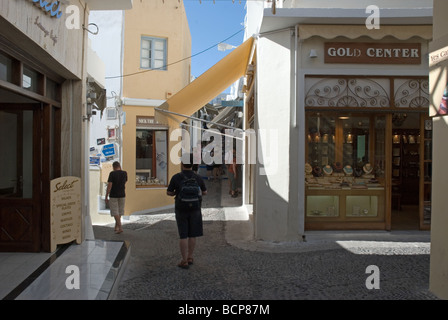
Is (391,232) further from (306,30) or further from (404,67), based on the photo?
(306,30)

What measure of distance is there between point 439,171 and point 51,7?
5311mm

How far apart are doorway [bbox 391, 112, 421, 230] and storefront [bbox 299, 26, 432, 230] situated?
1798mm

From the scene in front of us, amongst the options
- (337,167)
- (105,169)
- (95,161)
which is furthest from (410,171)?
(95,161)

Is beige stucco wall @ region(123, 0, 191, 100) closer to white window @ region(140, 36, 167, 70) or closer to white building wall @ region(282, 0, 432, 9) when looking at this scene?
white window @ region(140, 36, 167, 70)

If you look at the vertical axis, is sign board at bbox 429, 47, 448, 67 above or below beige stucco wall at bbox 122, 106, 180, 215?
above

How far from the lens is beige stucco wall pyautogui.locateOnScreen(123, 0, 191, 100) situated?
433 inches

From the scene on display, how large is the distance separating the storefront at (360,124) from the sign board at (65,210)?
4258 millimetres

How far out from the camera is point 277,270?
16.9 ft

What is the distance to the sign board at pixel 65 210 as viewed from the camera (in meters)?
5.53

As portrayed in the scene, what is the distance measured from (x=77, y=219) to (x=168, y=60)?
696 centimetres

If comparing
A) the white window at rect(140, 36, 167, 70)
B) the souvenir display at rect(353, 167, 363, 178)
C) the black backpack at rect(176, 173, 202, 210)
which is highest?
the white window at rect(140, 36, 167, 70)

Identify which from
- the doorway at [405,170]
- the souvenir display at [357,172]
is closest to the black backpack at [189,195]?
the souvenir display at [357,172]

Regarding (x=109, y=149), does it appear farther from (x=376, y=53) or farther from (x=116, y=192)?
(x=376, y=53)

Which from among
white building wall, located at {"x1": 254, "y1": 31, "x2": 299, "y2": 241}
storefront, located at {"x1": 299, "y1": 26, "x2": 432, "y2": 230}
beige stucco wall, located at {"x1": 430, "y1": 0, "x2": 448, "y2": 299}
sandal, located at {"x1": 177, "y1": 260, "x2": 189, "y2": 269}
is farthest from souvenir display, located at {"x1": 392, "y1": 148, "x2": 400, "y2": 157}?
sandal, located at {"x1": 177, "y1": 260, "x2": 189, "y2": 269}
